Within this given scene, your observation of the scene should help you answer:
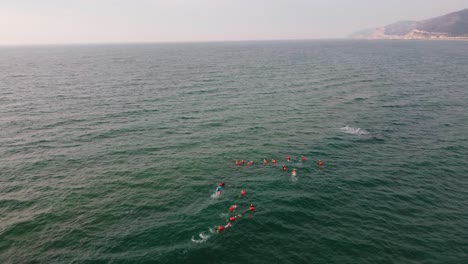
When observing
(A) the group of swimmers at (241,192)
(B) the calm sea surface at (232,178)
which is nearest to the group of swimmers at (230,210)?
(A) the group of swimmers at (241,192)

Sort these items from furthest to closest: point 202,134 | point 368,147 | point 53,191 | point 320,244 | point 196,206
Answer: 1. point 202,134
2. point 368,147
3. point 53,191
4. point 196,206
5. point 320,244

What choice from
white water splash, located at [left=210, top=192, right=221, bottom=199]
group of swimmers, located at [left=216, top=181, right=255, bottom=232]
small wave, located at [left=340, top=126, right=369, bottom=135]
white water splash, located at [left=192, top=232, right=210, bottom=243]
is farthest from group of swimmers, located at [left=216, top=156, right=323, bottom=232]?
small wave, located at [left=340, top=126, right=369, bottom=135]

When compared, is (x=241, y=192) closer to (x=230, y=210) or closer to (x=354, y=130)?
(x=230, y=210)

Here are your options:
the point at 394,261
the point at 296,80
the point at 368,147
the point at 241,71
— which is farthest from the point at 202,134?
the point at 241,71

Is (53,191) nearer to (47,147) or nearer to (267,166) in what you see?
(47,147)

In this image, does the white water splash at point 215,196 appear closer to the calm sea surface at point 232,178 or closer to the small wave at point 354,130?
the calm sea surface at point 232,178

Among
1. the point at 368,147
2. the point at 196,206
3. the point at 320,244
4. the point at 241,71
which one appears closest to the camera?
the point at 320,244

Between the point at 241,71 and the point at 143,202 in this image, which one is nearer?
the point at 143,202

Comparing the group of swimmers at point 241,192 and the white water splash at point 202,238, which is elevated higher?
the group of swimmers at point 241,192
